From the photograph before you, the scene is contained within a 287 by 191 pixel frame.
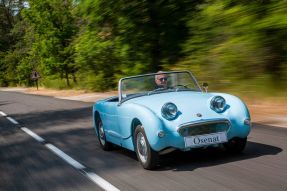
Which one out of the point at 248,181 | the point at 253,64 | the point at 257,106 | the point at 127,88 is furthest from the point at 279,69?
the point at 248,181

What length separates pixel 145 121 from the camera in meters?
6.96

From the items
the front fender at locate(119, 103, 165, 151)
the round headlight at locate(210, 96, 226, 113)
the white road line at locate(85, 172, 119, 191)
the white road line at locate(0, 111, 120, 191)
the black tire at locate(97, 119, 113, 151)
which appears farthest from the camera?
the black tire at locate(97, 119, 113, 151)

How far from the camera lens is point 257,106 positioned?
14.9 m

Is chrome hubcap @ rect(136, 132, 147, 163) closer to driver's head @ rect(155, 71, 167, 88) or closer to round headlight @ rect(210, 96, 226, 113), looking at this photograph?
round headlight @ rect(210, 96, 226, 113)

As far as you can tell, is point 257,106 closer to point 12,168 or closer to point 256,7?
point 256,7

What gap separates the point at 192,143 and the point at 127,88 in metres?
2.17

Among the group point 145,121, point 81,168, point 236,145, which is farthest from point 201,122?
point 81,168

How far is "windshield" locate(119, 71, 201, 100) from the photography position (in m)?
8.41

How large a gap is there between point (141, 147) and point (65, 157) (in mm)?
2339

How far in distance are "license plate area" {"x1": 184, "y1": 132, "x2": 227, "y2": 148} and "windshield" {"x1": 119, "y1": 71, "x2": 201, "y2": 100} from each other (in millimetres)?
1608

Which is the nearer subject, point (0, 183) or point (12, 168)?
point (0, 183)

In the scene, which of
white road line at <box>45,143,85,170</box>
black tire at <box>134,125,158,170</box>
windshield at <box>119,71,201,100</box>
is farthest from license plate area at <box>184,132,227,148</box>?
white road line at <box>45,143,85,170</box>

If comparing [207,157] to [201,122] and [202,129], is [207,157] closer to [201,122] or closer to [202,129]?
[202,129]

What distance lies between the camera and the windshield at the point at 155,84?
841cm
